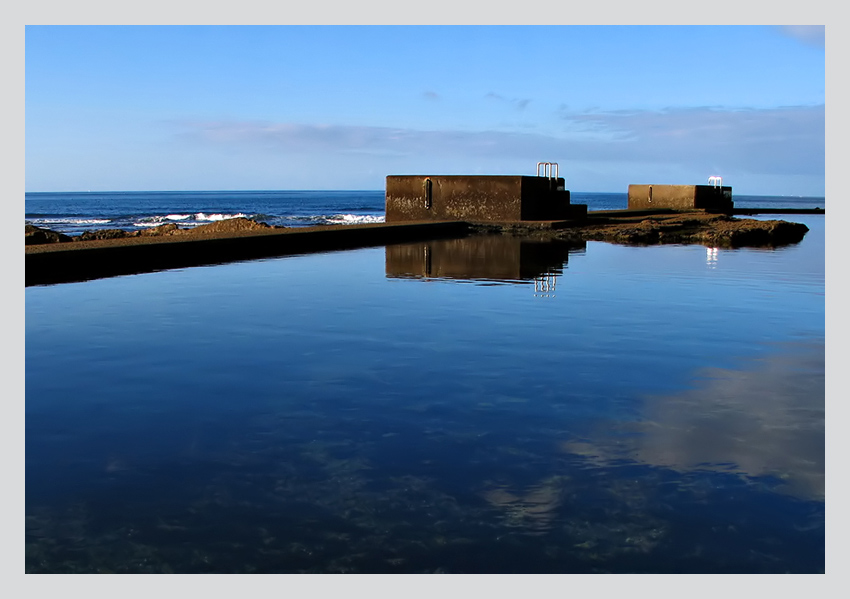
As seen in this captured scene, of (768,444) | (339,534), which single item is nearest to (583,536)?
(339,534)

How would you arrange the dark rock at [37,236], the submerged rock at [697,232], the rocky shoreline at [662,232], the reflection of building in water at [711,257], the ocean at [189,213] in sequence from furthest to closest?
the ocean at [189,213]
the submerged rock at [697,232]
the rocky shoreline at [662,232]
the dark rock at [37,236]
the reflection of building in water at [711,257]

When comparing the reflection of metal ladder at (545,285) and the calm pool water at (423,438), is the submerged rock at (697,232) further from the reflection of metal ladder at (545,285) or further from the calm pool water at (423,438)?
Result: the calm pool water at (423,438)

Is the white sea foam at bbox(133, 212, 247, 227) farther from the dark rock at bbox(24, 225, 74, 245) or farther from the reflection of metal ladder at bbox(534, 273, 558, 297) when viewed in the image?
the reflection of metal ladder at bbox(534, 273, 558, 297)

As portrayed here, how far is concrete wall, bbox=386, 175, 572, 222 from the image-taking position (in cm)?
2258

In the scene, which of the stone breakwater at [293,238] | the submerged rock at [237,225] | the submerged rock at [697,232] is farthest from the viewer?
the submerged rock at [237,225]

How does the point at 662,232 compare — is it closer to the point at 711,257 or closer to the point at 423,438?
the point at 711,257

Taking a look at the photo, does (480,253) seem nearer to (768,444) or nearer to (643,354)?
(643,354)

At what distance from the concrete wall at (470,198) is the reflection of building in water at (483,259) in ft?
10.2

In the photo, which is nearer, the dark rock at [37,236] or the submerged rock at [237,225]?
the dark rock at [37,236]

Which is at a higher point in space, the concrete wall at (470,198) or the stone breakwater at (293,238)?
the concrete wall at (470,198)

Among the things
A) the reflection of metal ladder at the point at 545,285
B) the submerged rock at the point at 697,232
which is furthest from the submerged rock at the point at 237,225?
the reflection of metal ladder at the point at 545,285

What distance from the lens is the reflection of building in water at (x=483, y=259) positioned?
38.2 feet

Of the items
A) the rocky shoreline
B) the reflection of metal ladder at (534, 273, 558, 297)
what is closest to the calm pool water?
the reflection of metal ladder at (534, 273, 558, 297)

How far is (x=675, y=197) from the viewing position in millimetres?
35062
